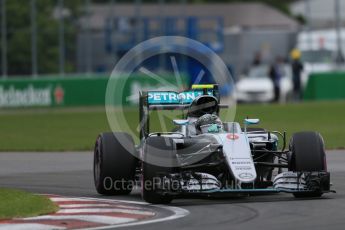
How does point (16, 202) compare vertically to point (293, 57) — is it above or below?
below

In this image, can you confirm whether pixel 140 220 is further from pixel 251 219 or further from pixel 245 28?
pixel 245 28

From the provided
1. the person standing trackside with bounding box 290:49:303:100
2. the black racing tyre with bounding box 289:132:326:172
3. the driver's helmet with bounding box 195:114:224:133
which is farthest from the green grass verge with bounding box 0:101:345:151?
the black racing tyre with bounding box 289:132:326:172

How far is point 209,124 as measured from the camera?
48.9 ft

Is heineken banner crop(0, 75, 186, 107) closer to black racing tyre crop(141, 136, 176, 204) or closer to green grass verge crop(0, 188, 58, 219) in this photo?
green grass verge crop(0, 188, 58, 219)

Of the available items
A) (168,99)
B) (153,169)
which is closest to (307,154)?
(153,169)

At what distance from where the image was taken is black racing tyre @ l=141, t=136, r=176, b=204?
13719 millimetres

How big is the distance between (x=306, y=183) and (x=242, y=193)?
2.85 ft

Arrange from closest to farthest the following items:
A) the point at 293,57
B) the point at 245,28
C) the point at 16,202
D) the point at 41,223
Result: the point at 41,223
the point at 16,202
the point at 293,57
the point at 245,28

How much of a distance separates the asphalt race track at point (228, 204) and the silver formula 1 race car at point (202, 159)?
203mm

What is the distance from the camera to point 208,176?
13781mm

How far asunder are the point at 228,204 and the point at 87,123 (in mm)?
20869

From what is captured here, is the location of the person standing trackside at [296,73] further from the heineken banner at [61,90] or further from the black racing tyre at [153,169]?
the black racing tyre at [153,169]

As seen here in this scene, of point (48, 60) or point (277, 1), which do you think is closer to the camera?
point (48, 60)

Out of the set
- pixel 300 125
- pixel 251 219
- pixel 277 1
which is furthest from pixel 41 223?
pixel 277 1
